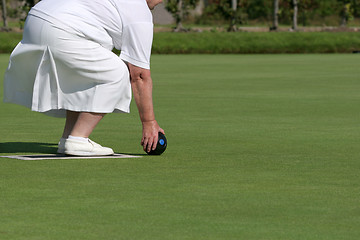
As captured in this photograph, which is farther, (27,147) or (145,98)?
(27,147)

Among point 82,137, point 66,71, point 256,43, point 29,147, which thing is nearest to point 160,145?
point 82,137

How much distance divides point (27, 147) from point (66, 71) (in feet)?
4.32

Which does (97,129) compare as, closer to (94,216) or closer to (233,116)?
(233,116)

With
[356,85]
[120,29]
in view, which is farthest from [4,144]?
[356,85]

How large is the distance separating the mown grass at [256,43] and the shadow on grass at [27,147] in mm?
33281

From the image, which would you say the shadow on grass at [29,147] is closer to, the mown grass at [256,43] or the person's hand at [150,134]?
the person's hand at [150,134]

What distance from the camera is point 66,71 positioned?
306 inches

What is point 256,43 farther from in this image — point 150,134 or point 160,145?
point 150,134

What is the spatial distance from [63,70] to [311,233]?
3340mm

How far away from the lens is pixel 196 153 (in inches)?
331

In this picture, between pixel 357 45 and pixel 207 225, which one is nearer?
pixel 207 225

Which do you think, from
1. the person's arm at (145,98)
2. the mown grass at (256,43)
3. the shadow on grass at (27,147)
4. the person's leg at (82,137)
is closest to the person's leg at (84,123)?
the person's leg at (82,137)

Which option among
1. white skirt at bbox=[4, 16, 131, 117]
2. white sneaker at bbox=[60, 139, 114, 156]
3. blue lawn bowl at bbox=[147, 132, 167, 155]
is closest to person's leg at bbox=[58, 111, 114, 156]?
white sneaker at bbox=[60, 139, 114, 156]

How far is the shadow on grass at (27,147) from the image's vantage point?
27.9 ft
